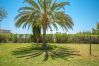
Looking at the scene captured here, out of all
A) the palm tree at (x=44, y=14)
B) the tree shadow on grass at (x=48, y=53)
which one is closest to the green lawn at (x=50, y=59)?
the tree shadow on grass at (x=48, y=53)

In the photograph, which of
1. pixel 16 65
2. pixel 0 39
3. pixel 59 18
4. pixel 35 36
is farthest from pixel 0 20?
pixel 16 65

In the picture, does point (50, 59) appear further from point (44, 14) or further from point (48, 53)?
point (44, 14)

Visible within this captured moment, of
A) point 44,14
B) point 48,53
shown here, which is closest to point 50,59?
point 48,53

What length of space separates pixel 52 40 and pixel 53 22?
45.2ft

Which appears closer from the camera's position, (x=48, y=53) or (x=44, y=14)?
(x=48, y=53)

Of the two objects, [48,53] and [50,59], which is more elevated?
[48,53]

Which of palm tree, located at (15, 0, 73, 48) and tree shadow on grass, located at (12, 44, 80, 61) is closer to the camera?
tree shadow on grass, located at (12, 44, 80, 61)

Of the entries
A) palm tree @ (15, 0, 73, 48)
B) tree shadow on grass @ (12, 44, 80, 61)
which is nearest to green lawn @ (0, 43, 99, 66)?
tree shadow on grass @ (12, 44, 80, 61)

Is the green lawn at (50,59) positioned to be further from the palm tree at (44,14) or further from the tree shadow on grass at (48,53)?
the palm tree at (44,14)

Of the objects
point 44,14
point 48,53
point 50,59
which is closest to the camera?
point 50,59

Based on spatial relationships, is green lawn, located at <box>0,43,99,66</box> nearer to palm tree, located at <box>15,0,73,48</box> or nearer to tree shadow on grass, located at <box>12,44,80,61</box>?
tree shadow on grass, located at <box>12,44,80,61</box>

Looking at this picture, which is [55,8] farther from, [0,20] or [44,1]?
[0,20]

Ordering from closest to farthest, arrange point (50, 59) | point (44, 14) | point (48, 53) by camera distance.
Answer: point (50, 59) < point (48, 53) < point (44, 14)

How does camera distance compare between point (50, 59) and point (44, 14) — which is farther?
point (44, 14)
